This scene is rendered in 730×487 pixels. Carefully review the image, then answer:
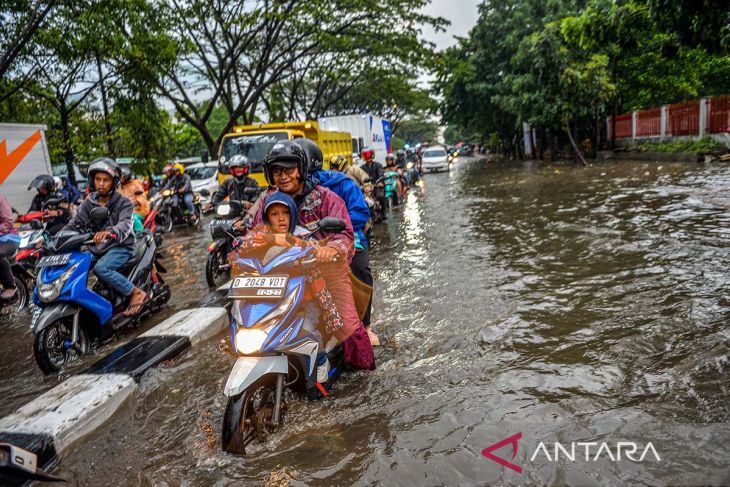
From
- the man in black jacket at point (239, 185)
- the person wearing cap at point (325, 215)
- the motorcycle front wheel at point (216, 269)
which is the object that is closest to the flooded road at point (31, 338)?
the motorcycle front wheel at point (216, 269)

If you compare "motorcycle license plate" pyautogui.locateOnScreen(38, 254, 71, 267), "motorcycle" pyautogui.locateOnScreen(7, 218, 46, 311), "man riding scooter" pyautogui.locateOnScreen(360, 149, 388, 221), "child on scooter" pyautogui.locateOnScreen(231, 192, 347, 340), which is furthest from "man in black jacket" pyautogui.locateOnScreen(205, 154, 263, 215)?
"child on scooter" pyautogui.locateOnScreen(231, 192, 347, 340)

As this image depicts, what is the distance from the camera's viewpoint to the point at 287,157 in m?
3.38

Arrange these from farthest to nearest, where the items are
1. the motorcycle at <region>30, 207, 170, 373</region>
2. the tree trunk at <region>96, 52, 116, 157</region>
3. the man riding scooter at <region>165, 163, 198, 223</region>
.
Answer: the tree trunk at <region>96, 52, 116, 157</region> < the man riding scooter at <region>165, 163, 198, 223</region> < the motorcycle at <region>30, 207, 170, 373</region>

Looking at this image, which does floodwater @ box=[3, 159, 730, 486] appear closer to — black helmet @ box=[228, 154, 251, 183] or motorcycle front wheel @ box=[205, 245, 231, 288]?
motorcycle front wheel @ box=[205, 245, 231, 288]

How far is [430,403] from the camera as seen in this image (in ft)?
10.8

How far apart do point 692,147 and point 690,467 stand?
18122 millimetres

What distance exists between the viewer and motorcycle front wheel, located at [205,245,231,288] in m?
7.01

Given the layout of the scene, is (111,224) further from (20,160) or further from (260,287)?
(20,160)

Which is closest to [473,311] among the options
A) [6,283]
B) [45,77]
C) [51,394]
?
[51,394]

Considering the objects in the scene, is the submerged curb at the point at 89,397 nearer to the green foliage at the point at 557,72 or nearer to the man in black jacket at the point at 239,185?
the man in black jacket at the point at 239,185

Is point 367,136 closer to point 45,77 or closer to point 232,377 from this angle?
point 45,77

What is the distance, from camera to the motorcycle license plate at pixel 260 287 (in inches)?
117

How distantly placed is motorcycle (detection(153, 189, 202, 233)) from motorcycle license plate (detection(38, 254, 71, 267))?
806 cm

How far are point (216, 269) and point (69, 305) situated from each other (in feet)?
9.03
